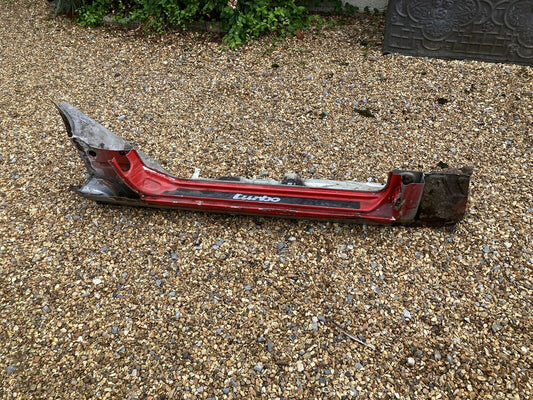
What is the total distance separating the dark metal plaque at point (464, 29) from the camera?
4.26 metres

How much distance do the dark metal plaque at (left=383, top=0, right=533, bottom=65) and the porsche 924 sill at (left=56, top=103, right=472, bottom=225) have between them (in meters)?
2.18

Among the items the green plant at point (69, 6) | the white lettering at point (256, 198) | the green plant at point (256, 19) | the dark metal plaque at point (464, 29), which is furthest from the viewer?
the green plant at point (69, 6)

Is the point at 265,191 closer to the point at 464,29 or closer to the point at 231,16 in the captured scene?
the point at 231,16

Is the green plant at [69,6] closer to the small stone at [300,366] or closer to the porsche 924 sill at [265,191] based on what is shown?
the porsche 924 sill at [265,191]

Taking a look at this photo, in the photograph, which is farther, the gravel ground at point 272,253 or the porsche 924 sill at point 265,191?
the porsche 924 sill at point 265,191

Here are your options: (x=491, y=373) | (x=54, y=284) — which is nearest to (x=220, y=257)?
(x=54, y=284)

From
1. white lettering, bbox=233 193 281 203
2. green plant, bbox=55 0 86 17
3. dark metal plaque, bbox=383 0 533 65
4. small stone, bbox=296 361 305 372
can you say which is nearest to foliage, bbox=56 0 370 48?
green plant, bbox=55 0 86 17

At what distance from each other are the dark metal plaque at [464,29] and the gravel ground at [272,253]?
0.55 feet

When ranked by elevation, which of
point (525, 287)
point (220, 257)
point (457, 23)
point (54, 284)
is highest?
point (457, 23)

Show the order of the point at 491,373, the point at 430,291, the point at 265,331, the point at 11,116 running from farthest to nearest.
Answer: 1. the point at 11,116
2. the point at 430,291
3. the point at 265,331
4. the point at 491,373

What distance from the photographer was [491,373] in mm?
2232

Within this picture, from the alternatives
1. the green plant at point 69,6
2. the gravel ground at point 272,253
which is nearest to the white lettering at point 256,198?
the gravel ground at point 272,253

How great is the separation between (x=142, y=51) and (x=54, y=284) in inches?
128

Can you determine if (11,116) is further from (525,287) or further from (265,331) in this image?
(525,287)
